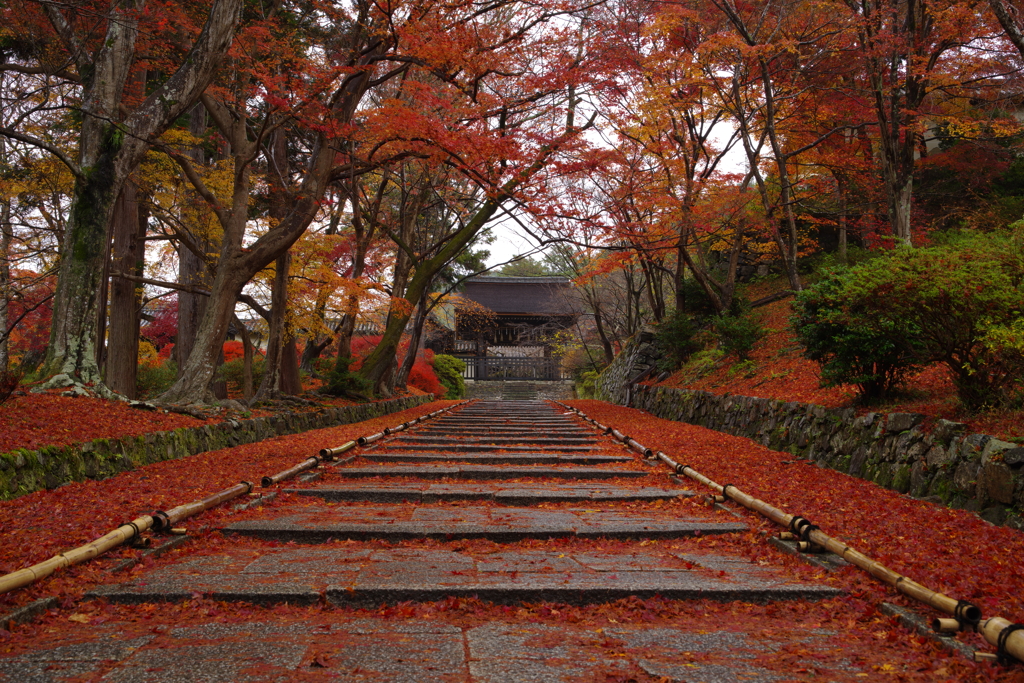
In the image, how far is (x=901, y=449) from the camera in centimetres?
579

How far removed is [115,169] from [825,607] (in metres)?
8.72

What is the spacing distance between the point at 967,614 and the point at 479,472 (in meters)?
4.29

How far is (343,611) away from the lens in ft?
10.2

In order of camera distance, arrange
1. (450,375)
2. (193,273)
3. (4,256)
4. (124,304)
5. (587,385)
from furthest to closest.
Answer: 1. (450,375)
2. (587,385)
3. (193,273)
4. (4,256)
5. (124,304)

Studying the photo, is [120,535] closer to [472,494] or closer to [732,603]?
[472,494]

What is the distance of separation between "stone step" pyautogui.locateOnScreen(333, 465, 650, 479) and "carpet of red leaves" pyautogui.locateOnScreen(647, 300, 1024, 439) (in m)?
2.58

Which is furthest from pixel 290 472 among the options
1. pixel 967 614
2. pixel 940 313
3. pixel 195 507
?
pixel 940 313

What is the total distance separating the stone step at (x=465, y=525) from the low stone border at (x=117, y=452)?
6.52ft

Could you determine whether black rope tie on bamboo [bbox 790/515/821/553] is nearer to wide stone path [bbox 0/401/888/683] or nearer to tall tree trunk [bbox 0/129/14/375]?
wide stone path [bbox 0/401/888/683]

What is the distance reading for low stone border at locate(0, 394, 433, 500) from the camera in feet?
16.6

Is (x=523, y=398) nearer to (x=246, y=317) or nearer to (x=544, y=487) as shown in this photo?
(x=246, y=317)

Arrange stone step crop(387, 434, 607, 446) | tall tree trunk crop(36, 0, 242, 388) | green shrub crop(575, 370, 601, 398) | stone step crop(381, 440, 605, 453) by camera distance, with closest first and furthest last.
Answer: tall tree trunk crop(36, 0, 242, 388) < stone step crop(381, 440, 605, 453) < stone step crop(387, 434, 607, 446) < green shrub crop(575, 370, 601, 398)

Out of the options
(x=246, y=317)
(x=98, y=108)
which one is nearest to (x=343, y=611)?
(x=98, y=108)

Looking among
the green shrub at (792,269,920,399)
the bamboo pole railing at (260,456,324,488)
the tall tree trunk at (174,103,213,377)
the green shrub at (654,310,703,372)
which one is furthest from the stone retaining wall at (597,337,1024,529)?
the tall tree trunk at (174,103,213,377)
